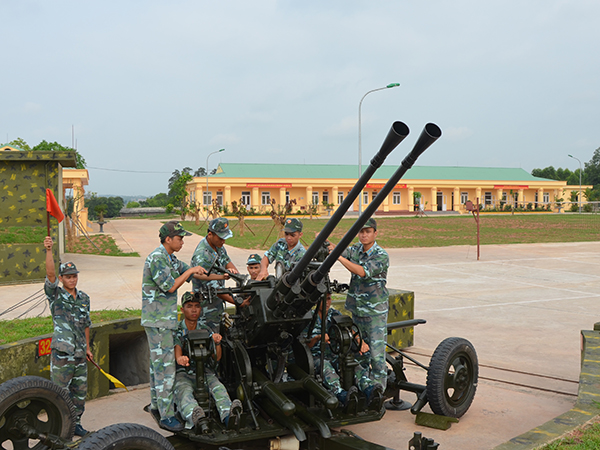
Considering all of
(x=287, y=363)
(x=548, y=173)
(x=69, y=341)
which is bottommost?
(x=287, y=363)

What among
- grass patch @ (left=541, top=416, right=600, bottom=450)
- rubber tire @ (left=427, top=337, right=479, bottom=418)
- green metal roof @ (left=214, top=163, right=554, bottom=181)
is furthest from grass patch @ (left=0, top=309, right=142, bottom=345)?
green metal roof @ (left=214, top=163, right=554, bottom=181)

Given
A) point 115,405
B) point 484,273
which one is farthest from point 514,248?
point 115,405

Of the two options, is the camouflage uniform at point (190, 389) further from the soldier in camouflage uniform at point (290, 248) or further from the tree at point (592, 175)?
the tree at point (592, 175)

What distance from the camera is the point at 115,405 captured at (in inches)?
232

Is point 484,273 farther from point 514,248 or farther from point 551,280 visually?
point 514,248

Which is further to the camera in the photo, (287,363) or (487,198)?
(487,198)

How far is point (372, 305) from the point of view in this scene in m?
5.42

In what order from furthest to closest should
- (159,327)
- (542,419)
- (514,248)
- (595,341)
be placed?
(514,248) < (595,341) < (542,419) < (159,327)

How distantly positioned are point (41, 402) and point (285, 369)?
1922mm

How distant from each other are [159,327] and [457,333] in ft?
18.6

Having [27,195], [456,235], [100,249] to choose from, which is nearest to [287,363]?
[27,195]

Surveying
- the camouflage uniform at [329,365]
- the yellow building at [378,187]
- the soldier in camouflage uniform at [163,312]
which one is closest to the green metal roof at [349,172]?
the yellow building at [378,187]

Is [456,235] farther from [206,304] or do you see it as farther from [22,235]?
[206,304]

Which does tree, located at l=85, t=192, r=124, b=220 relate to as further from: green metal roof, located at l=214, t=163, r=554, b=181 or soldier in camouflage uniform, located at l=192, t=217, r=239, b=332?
soldier in camouflage uniform, located at l=192, t=217, r=239, b=332
